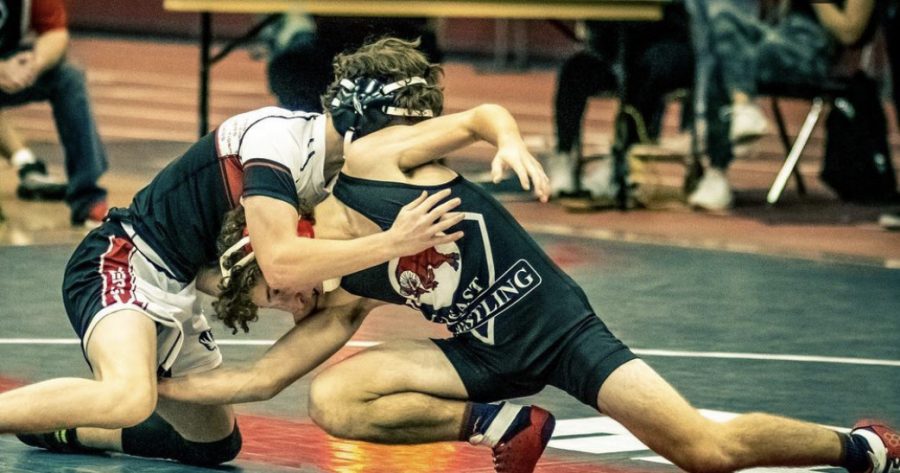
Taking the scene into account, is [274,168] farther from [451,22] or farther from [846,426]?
[451,22]

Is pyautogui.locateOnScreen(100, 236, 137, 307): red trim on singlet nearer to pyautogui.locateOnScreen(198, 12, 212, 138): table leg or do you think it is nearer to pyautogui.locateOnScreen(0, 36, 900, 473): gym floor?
pyautogui.locateOnScreen(0, 36, 900, 473): gym floor

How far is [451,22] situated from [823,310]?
13494 mm

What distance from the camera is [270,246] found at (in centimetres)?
486

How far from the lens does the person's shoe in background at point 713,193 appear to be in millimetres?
11039

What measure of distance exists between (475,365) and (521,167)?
0.67 m

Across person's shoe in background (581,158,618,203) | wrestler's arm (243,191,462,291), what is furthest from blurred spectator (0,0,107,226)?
wrestler's arm (243,191,462,291)

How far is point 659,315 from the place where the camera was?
26.1 ft

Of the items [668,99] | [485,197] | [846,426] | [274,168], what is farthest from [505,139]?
[668,99]

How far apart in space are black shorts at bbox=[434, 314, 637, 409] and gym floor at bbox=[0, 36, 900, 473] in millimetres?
361

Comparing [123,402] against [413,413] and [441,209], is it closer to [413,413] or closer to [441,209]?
[413,413]

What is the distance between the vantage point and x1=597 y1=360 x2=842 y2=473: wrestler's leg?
493cm

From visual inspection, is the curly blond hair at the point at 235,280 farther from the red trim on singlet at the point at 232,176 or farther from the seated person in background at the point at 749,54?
the seated person in background at the point at 749,54

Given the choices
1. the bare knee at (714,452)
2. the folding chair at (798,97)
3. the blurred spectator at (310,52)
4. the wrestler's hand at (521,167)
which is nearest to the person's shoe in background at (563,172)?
the blurred spectator at (310,52)

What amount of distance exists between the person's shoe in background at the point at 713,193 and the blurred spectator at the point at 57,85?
3.44 m
